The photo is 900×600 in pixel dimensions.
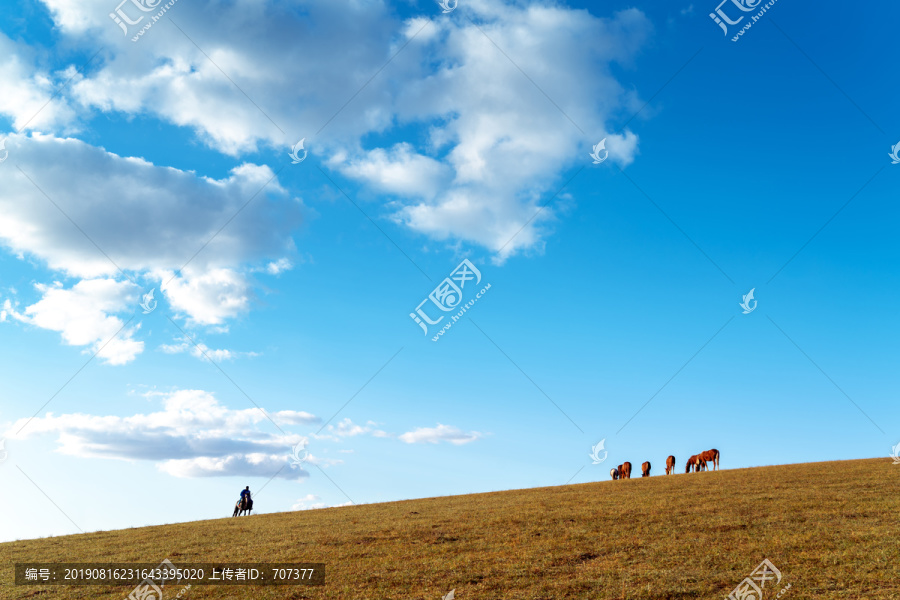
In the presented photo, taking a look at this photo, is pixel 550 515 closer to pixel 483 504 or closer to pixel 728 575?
pixel 483 504

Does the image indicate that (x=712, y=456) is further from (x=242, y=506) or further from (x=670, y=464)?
(x=242, y=506)

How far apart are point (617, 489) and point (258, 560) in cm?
2194

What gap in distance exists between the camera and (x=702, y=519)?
2247 centimetres

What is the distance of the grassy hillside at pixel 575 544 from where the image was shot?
50.9ft

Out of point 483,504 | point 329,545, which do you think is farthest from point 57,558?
point 483,504

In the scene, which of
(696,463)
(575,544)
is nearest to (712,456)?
(696,463)

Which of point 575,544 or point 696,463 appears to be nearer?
point 575,544

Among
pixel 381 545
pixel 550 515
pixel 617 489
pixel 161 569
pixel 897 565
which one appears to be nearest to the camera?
pixel 897 565

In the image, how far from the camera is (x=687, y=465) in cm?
4738

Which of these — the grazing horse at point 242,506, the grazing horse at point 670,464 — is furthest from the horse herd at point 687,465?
the grazing horse at point 242,506

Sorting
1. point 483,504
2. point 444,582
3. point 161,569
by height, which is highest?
point 483,504

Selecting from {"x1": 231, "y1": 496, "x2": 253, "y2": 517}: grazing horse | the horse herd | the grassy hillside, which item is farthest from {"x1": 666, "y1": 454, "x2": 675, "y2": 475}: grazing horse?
{"x1": 231, "y1": 496, "x2": 253, "y2": 517}: grazing horse

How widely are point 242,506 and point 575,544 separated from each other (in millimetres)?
27940

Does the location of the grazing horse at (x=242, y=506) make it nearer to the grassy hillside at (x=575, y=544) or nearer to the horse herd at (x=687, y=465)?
the grassy hillside at (x=575, y=544)
